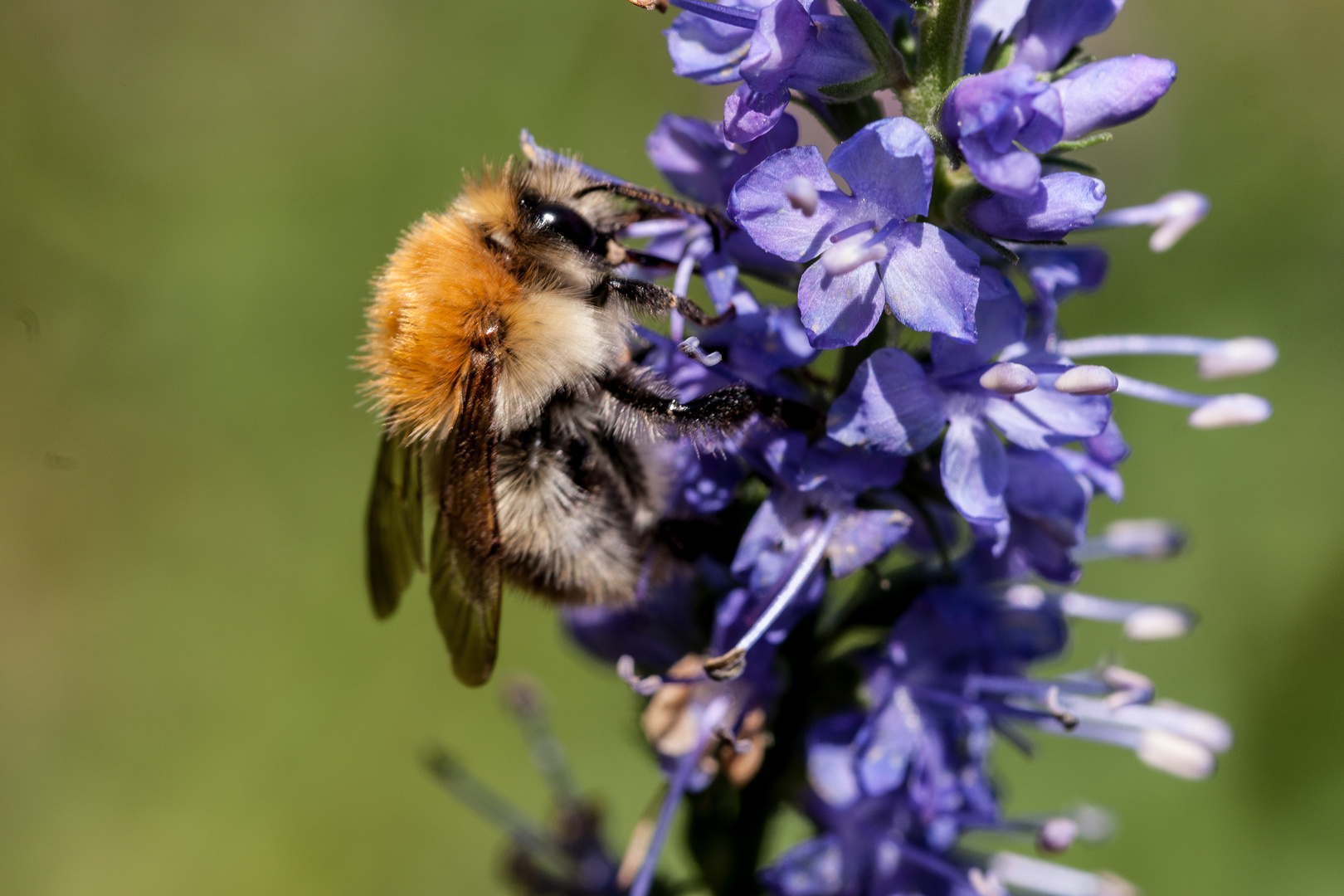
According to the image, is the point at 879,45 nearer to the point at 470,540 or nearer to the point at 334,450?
the point at 470,540

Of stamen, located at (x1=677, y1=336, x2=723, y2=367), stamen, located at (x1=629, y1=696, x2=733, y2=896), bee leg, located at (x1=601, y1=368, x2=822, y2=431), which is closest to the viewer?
stamen, located at (x1=677, y1=336, x2=723, y2=367)

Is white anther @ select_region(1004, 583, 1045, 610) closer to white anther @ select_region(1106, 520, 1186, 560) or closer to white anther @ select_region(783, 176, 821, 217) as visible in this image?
white anther @ select_region(1106, 520, 1186, 560)

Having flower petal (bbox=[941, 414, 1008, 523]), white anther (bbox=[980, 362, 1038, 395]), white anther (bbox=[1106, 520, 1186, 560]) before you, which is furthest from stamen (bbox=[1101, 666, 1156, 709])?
white anther (bbox=[980, 362, 1038, 395])

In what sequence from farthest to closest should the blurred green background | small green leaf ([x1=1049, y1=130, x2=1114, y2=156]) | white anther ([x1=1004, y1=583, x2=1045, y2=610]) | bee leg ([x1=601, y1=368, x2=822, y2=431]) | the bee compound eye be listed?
the blurred green background, white anther ([x1=1004, y1=583, x2=1045, y2=610]), the bee compound eye, bee leg ([x1=601, y1=368, x2=822, y2=431]), small green leaf ([x1=1049, y1=130, x2=1114, y2=156])

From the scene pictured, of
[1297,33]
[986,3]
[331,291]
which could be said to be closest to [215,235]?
[331,291]

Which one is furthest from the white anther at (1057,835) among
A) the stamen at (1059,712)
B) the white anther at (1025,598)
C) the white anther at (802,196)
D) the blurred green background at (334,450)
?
the blurred green background at (334,450)

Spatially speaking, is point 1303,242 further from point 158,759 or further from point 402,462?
point 158,759

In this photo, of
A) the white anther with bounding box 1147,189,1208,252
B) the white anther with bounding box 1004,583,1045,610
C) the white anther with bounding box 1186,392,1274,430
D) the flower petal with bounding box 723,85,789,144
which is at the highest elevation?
the flower petal with bounding box 723,85,789,144
